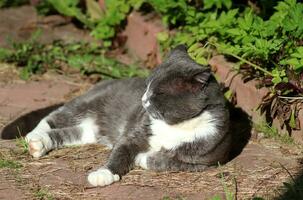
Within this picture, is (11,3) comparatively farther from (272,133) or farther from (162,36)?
(272,133)

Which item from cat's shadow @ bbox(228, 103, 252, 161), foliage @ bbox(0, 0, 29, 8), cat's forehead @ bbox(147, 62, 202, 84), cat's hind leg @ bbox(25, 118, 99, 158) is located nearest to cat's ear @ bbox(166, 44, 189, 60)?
cat's forehead @ bbox(147, 62, 202, 84)

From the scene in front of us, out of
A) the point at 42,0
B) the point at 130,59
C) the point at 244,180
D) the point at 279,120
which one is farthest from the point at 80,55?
the point at 244,180

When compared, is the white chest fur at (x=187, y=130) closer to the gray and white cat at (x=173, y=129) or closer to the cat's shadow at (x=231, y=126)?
the gray and white cat at (x=173, y=129)

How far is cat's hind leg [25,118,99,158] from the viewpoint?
4566 mm

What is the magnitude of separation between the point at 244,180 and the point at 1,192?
1514 mm

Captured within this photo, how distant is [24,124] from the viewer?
534cm

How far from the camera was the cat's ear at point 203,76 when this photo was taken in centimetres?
407

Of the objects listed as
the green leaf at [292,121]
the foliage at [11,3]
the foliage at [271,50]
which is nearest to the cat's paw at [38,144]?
the foliage at [271,50]

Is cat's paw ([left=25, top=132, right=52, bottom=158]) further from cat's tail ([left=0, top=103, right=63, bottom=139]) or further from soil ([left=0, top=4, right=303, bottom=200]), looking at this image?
cat's tail ([left=0, top=103, right=63, bottom=139])

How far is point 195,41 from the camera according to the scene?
5680mm

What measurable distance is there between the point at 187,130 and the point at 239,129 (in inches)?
40.3

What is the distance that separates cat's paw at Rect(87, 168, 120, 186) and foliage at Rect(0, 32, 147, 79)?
2291 millimetres

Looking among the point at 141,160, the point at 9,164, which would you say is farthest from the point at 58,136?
the point at 141,160

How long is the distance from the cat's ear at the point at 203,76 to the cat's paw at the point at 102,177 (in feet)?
2.62
